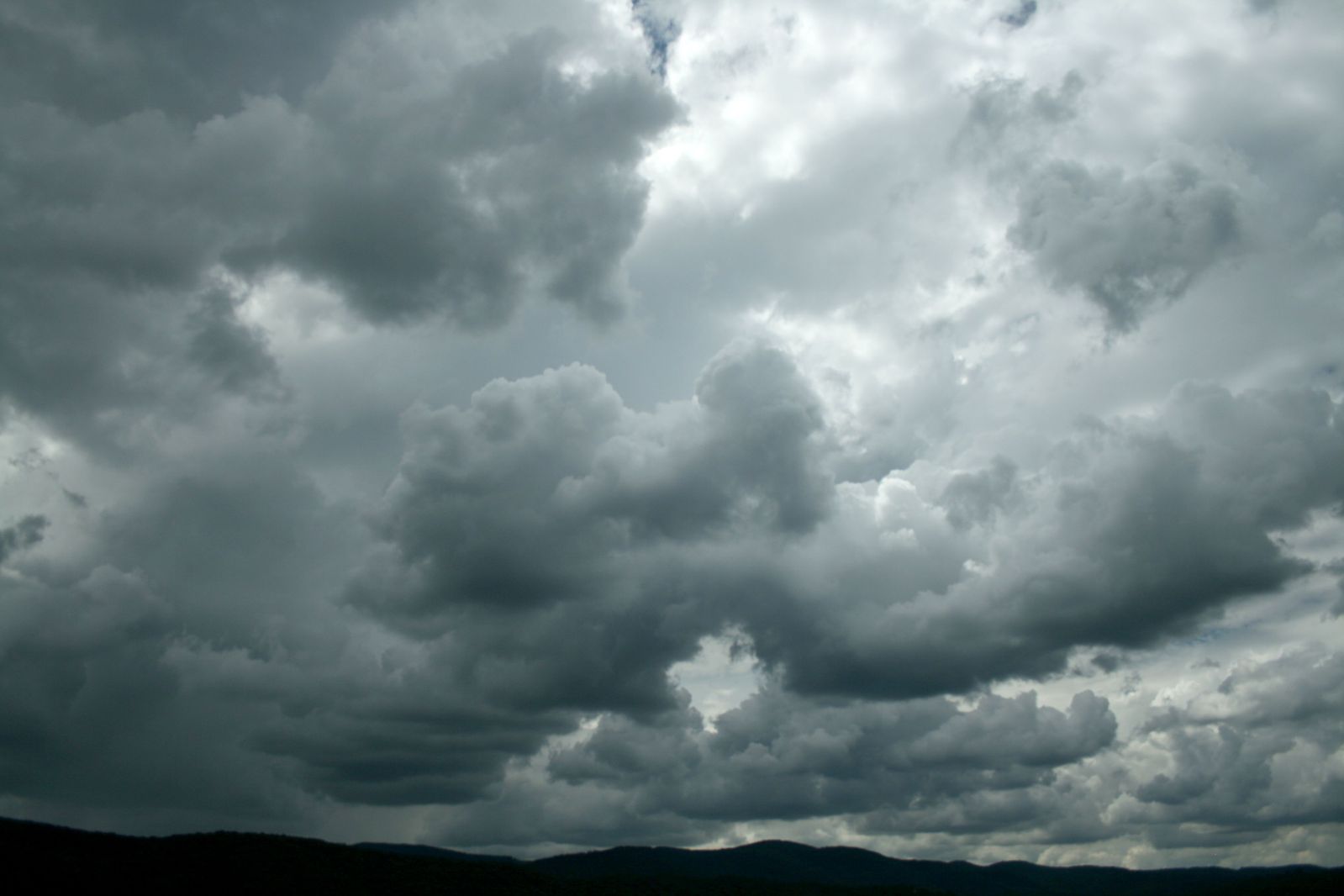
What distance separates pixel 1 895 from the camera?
523 feet

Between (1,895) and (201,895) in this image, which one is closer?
(1,895)

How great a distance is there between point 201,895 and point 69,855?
31.2 meters

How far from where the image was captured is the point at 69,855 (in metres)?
194

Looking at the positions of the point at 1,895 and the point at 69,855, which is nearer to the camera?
the point at 1,895

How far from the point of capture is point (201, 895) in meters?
189

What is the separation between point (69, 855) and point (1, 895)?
37.8 m

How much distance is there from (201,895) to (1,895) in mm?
38418
